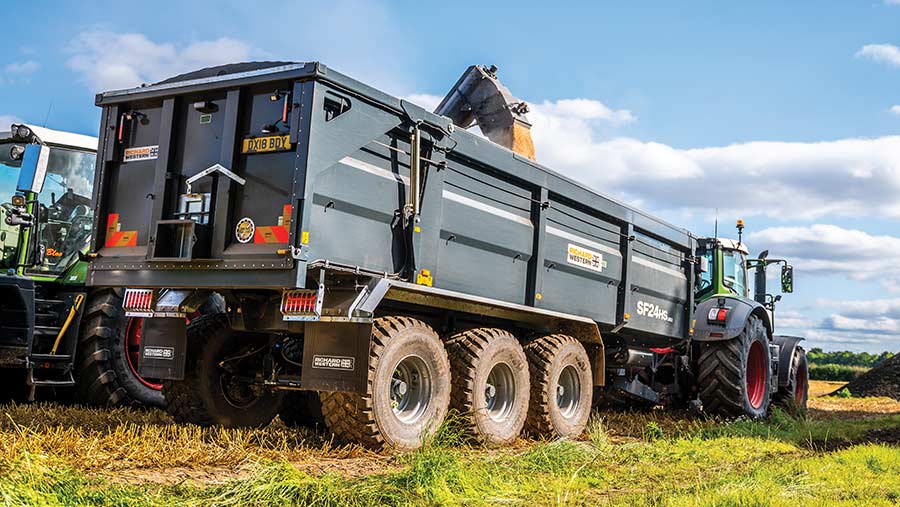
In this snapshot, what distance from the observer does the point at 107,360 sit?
852 centimetres

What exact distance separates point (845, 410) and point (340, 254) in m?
12.4

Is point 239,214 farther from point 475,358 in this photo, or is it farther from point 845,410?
point 845,410

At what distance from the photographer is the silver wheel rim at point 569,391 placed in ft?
28.6

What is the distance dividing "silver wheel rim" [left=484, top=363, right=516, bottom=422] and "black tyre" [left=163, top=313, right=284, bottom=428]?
191 cm

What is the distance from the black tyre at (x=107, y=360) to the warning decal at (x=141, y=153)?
190cm

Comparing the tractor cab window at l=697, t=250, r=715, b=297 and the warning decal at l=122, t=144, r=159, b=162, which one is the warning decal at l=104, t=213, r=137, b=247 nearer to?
the warning decal at l=122, t=144, r=159, b=162

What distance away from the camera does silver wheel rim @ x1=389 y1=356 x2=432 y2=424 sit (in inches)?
263

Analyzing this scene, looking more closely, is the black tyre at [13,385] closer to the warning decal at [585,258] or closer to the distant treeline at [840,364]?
the warning decal at [585,258]

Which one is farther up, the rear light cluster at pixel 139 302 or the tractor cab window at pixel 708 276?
the tractor cab window at pixel 708 276

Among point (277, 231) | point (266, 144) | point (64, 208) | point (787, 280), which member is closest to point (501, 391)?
point (277, 231)

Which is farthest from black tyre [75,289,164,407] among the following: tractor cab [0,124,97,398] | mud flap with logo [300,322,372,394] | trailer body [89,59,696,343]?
mud flap with logo [300,322,372,394]

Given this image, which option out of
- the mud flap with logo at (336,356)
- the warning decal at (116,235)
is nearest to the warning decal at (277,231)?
the mud flap with logo at (336,356)

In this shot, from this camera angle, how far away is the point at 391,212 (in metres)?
6.67

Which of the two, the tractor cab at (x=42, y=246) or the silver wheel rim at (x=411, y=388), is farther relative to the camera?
the tractor cab at (x=42, y=246)
